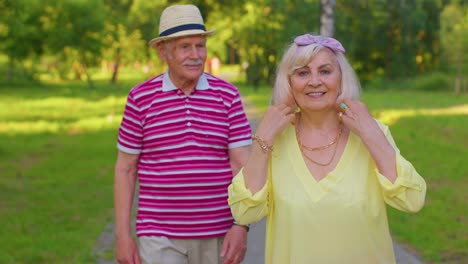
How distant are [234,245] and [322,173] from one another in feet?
A: 2.96

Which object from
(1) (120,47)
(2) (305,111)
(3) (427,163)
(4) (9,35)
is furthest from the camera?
(1) (120,47)

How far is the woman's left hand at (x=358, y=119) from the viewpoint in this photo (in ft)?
11.3

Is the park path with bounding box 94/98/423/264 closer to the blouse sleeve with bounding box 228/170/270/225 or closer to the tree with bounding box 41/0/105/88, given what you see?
the blouse sleeve with bounding box 228/170/270/225

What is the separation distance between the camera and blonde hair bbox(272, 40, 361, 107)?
3547mm

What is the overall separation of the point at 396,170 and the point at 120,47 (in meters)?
56.3

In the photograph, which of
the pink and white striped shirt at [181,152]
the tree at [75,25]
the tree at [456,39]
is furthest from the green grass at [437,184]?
the tree at [75,25]

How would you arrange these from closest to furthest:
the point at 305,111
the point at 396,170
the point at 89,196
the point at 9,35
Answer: the point at 396,170 → the point at 305,111 → the point at 89,196 → the point at 9,35

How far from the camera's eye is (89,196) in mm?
12570

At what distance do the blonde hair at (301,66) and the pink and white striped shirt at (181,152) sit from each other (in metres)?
0.70

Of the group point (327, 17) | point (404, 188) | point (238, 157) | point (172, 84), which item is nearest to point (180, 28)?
point (172, 84)

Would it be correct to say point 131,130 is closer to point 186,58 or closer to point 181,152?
point 181,152

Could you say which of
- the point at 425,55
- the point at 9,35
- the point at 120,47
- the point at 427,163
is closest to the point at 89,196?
the point at 427,163

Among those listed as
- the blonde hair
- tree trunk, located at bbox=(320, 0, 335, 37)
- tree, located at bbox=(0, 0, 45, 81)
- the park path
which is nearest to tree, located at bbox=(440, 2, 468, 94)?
tree, located at bbox=(0, 0, 45, 81)

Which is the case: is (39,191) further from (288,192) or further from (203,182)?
(288,192)
